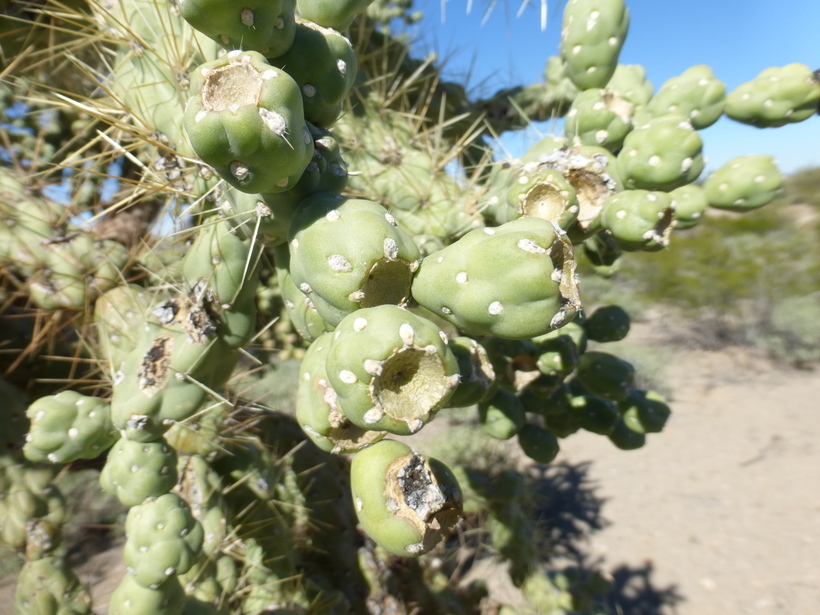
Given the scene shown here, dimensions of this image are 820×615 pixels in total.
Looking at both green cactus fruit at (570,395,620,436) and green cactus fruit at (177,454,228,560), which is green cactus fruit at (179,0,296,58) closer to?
green cactus fruit at (177,454,228,560)

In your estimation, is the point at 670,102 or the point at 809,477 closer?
the point at 670,102

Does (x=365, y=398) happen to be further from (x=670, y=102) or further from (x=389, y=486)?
(x=670, y=102)

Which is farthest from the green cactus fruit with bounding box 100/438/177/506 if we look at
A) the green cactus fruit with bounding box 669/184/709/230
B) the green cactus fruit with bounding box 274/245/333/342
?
the green cactus fruit with bounding box 669/184/709/230

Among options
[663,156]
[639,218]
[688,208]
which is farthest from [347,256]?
[688,208]

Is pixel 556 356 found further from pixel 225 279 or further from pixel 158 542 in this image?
pixel 158 542

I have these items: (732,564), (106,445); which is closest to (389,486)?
(106,445)

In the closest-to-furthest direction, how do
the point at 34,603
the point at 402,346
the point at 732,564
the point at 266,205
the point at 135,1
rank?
1. the point at 402,346
2. the point at 266,205
3. the point at 135,1
4. the point at 34,603
5. the point at 732,564
